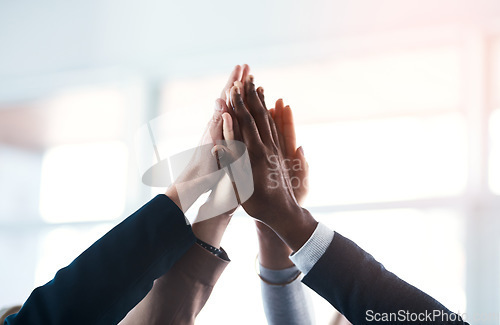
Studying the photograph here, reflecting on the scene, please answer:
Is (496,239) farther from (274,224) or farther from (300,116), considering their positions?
(274,224)

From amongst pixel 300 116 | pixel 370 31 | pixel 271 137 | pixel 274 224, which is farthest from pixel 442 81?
pixel 274 224

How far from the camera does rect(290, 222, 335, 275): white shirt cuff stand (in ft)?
2.08

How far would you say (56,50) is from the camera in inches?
89.4

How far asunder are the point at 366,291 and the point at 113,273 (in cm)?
33

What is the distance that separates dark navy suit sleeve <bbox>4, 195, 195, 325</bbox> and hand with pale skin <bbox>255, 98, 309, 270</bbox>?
208mm

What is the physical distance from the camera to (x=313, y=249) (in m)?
0.64

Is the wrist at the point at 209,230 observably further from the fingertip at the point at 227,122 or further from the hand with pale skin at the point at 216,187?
the fingertip at the point at 227,122

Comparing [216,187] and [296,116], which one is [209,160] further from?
[296,116]

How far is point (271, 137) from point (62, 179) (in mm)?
1641

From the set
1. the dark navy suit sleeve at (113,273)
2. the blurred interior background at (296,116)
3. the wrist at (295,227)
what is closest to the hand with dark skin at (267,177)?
the wrist at (295,227)

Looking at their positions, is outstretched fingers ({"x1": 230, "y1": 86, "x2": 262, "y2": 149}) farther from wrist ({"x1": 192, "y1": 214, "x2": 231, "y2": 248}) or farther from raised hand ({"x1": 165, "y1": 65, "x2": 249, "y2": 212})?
wrist ({"x1": 192, "y1": 214, "x2": 231, "y2": 248})

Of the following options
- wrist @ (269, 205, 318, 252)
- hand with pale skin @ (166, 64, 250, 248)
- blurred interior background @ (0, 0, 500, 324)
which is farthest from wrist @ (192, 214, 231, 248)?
blurred interior background @ (0, 0, 500, 324)

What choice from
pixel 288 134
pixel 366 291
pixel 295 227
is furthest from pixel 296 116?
pixel 366 291

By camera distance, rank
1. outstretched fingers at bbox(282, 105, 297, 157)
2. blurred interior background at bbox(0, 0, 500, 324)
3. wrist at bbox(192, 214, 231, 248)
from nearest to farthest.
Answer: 1. wrist at bbox(192, 214, 231, 248)
2. outstretched fingers at bbox(282, 105, 297, 157)
3. blurred interior background at bbox(0, 0, 500, 324)
